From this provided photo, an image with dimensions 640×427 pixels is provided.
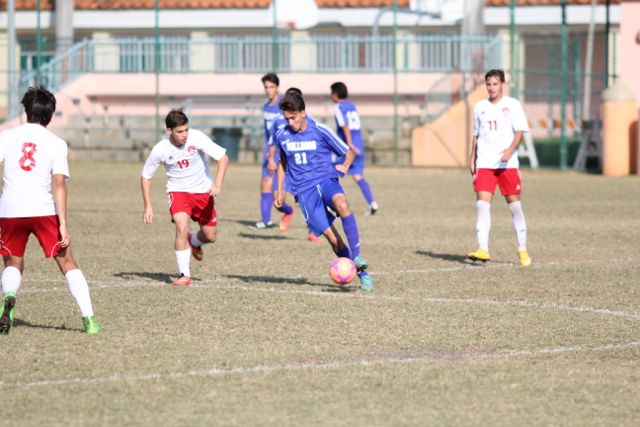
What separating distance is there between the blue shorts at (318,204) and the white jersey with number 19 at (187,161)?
829 mm

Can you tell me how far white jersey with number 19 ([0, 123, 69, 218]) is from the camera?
368 inches

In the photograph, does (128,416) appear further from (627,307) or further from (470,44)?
(470,44)

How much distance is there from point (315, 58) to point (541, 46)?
10972 millimetres

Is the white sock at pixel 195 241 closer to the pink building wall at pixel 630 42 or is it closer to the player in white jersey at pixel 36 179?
the player in white jersey at pixel 36 179

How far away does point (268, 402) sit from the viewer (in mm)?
7559

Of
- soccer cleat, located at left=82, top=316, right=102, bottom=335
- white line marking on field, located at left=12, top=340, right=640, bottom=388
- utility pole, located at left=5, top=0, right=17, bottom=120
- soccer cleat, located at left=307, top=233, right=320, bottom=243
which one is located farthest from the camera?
utility pole, located at left=5, top=0, right=17, bottom=120

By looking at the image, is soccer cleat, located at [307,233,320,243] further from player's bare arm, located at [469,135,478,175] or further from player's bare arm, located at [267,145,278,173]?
player's bare arm, located at [469,135,478,175]

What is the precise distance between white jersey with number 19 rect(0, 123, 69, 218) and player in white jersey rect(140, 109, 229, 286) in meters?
2.66

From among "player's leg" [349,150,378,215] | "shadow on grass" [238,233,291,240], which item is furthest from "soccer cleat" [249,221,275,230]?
"player's leg" [349,150,378,215]

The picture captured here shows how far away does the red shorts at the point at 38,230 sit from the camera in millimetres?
9414

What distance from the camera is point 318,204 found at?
12375 mm

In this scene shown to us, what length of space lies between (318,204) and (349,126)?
300 inches

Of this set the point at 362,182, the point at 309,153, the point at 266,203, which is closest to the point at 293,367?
the point at 309,153

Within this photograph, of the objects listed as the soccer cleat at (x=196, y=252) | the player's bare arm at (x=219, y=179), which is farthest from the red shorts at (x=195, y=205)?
the soccer cleat at (x=196, y=252)
